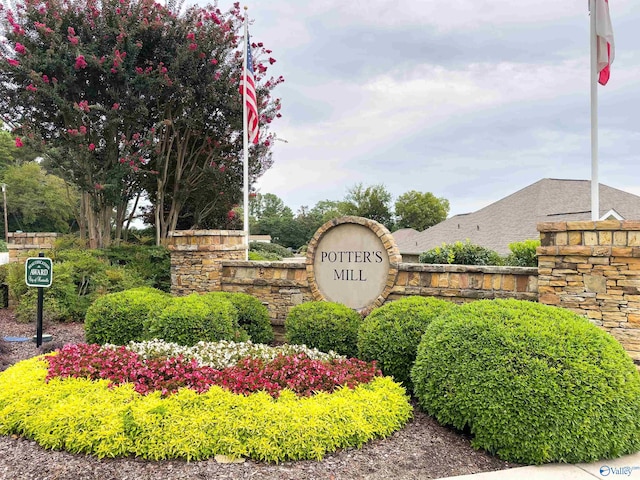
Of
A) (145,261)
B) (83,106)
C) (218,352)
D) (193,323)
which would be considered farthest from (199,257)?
(83,106)

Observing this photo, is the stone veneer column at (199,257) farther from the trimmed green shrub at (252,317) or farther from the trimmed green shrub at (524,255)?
the trimmed green shrub at (524,255)

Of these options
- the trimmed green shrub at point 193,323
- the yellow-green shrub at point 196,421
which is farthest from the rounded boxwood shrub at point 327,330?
the yellow-green shrub at point 196,421

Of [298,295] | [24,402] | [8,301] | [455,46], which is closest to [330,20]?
[455,46]

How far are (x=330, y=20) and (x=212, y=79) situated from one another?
11.7ft

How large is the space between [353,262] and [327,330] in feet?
4.14

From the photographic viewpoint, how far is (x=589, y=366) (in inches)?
125

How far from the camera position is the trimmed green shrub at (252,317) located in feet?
20.1

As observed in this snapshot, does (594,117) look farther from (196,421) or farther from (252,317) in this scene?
(196,421)

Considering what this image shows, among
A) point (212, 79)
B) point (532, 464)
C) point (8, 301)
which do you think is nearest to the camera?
point (532, 464)

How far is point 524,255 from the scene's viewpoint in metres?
8.43

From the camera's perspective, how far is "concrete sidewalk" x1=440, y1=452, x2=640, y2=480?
294 centimetres

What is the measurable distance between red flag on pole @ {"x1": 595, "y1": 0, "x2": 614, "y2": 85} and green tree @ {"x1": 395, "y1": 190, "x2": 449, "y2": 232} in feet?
97.1

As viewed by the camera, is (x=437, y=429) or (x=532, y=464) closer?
(x=532, y=464)

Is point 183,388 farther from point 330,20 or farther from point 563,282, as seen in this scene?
point 330,20
